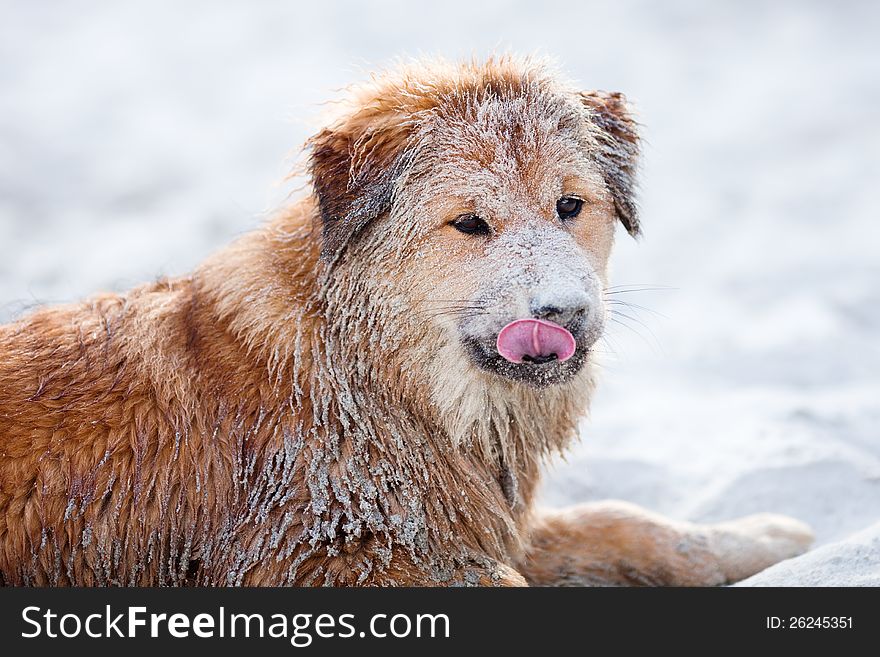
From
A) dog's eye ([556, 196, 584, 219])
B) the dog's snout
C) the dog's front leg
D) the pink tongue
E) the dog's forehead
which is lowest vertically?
the dog's front leg

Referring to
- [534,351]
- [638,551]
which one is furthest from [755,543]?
[534,351]

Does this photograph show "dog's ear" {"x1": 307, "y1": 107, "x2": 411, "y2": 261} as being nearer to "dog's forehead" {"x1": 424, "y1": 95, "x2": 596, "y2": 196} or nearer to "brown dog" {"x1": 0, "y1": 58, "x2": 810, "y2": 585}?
"brown dog" {"x1": 0, "y1": 58, "x2": 810, "y2": 585}

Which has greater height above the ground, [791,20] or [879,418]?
[791,20]

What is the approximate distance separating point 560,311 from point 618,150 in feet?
3.26

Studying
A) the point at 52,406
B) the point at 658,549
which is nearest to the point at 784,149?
the point at 658,549

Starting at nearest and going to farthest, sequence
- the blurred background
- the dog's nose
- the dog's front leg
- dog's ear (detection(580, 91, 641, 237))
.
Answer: the dog's nose → dog's ear (detection(580, 91, 641, 237)) → the dog's front leg → the blurred background

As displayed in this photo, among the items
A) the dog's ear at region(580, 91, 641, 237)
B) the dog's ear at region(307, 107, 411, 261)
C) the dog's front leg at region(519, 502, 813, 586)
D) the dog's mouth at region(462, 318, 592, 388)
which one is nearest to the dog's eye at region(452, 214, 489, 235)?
the dog's ear at region(307, 107, 411, 261)

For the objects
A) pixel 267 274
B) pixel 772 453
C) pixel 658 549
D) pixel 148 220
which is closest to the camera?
pixel 267 274

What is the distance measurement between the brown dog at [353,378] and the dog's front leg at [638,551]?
0.63 meters

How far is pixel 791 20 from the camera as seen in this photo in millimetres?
12805

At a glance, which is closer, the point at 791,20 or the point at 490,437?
the point at 490,437

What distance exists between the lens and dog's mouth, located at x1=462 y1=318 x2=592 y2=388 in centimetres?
354

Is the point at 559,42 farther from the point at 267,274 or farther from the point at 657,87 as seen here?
the point at 267,274

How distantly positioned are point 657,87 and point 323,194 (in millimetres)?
8434
